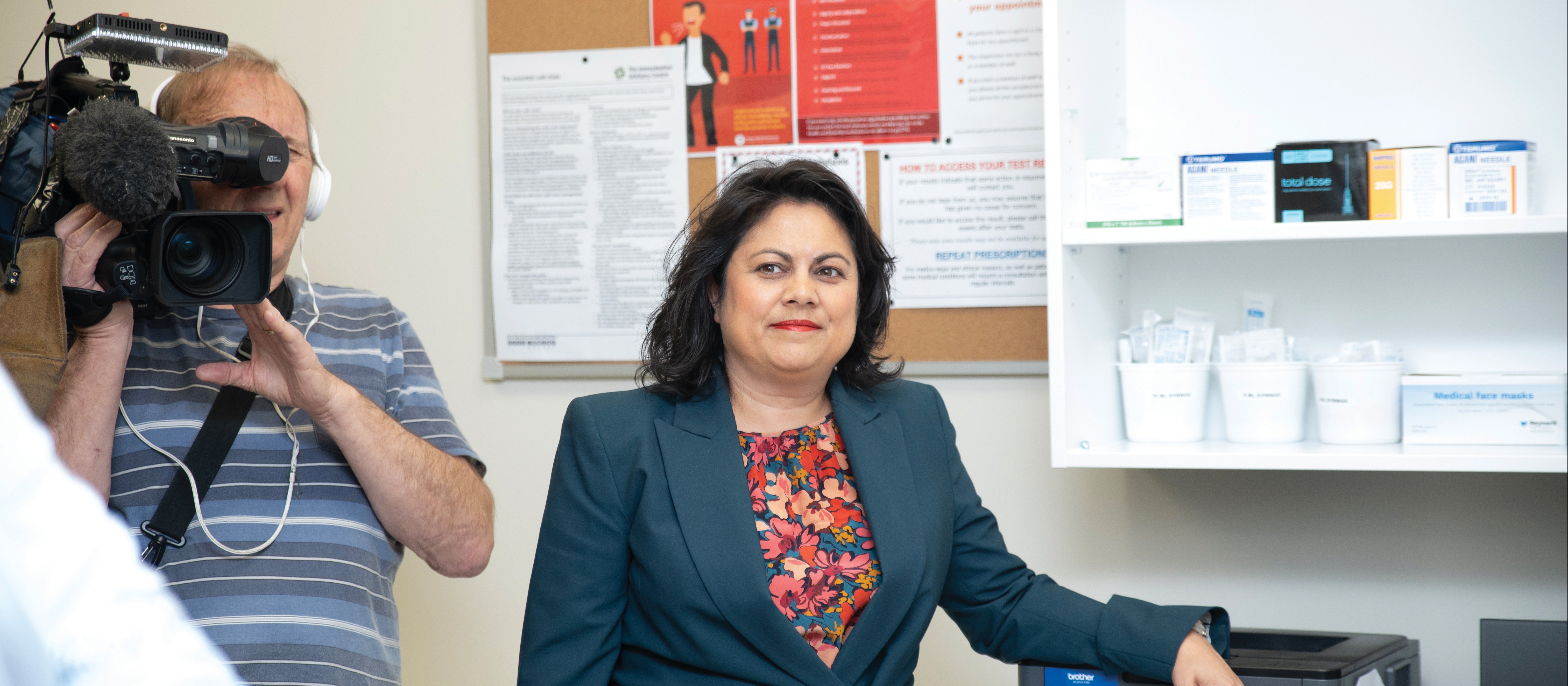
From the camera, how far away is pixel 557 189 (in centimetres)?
212

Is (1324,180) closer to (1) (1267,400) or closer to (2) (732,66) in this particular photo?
(1) (1267,400)

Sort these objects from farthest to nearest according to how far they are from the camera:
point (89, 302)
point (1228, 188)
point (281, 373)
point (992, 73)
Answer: point (992, 73)
point (1228, 188)
point (281, 373)
point (89, 302)

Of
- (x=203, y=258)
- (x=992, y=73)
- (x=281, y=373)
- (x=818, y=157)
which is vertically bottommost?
(x=281, y=373)

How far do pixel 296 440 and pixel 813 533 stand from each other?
0.63 meters

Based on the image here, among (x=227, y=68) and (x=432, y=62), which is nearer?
(x=227, y=68)

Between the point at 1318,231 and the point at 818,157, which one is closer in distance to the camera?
the point at 1318,231

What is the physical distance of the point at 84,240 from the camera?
34.9 inches

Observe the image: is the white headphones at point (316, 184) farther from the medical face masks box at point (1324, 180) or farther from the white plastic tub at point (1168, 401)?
the medical face masks box at point (1324, 180)

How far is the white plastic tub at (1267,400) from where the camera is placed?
1.62 meters

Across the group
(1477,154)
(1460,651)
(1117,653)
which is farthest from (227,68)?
(1460,651)

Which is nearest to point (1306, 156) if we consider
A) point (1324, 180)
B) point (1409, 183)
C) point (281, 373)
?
point (1324, 180)

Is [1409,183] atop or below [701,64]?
below

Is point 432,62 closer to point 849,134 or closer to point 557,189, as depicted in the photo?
point 557,189

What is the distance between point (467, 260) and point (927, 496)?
1266 mm
